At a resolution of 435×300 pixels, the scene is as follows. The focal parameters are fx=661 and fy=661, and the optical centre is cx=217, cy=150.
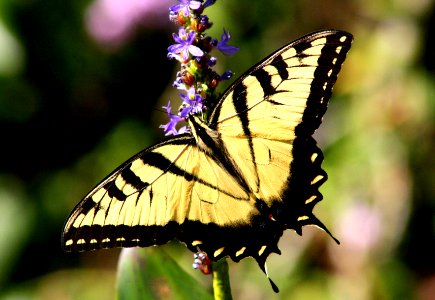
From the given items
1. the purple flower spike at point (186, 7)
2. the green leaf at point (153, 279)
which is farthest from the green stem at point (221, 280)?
the purple flower spike at point (186, 7)

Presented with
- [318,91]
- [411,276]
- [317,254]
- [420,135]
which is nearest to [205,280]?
[317,254]

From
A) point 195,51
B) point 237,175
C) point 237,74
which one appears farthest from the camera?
point 237,74

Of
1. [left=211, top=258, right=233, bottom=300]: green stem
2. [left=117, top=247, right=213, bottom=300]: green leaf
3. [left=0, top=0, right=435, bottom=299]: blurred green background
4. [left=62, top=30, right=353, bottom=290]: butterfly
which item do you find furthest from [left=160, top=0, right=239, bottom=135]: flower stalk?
[left=0, top=0, right=435, bottom=299]: blurred green background

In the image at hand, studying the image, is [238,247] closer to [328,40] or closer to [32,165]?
[328,40]

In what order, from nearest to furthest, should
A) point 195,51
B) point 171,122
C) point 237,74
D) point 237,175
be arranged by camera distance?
point 195,51
point 171,122
point 237,175
point 237,74

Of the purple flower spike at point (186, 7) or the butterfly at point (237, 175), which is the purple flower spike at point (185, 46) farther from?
the butterfly at point (237, 175)

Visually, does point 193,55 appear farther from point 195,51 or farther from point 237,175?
point 237,175

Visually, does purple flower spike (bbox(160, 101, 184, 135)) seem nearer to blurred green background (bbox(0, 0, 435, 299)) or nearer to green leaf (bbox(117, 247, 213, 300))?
green leaf (bbox(117, 247, 213, 300))

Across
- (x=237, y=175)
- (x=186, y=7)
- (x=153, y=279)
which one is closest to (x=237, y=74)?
(x=237, y=175)
